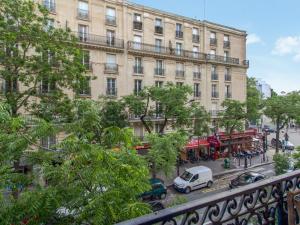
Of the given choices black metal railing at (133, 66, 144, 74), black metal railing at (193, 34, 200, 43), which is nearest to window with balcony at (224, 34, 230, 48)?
black metal railing at (193, 34, 200, 43)

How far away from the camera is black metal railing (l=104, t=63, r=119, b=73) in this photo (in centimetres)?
2867

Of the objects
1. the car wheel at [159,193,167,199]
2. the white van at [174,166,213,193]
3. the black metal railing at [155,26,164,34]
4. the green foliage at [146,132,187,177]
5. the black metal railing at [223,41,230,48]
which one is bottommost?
the car wheel at [159,193,167,199]

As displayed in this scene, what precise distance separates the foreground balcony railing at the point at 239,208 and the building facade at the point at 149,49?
21470mm

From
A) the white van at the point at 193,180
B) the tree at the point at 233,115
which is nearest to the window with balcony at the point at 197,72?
the tree at the point at 233,115

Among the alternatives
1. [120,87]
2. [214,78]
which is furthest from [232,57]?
[120,87]

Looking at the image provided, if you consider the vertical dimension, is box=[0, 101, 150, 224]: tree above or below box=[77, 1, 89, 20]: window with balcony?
below

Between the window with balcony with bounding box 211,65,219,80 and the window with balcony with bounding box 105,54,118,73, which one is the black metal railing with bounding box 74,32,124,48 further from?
the window with balcony with bounding box 211,65,219,80

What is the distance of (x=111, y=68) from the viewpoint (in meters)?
29.0

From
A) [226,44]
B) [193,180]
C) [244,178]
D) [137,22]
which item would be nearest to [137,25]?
[137,22]

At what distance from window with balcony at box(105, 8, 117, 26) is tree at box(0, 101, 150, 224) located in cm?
2532

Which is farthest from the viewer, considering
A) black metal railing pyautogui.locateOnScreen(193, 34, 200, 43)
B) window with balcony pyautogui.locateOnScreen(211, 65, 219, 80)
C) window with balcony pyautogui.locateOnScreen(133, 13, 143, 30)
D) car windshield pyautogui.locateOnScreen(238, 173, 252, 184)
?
window with balcony pyautogui.locateOnScreen(211, 65, 219, 80)

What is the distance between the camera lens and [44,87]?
19234 millimetres

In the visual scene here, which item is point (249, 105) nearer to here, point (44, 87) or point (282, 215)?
point (44, 87)

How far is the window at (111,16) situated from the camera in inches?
1147
